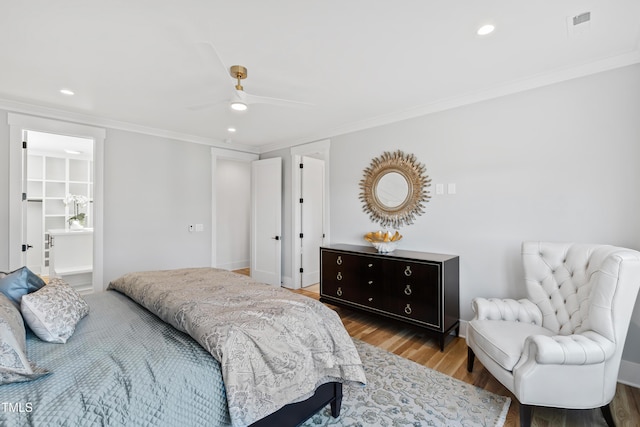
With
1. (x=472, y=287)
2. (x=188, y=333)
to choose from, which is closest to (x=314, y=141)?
(x=472, y=287)

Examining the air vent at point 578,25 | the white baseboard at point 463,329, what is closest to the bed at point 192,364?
the white baseboard at point 463,329

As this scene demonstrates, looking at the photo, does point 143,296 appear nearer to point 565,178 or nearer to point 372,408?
point 372,408

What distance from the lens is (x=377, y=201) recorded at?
3.74 metres

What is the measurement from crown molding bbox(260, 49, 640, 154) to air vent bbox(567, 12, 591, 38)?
0.54 meters

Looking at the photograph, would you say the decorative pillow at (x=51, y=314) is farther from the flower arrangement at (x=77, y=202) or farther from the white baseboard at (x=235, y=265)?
the flower arrangement at (x=77, y=202)

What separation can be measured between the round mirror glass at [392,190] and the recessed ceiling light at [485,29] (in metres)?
1.74

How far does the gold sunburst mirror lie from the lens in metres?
3.39

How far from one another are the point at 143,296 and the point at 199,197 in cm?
283

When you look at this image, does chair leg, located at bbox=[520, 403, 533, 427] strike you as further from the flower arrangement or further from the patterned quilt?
the flower arrangement

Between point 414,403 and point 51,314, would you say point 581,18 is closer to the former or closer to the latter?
point 414,403

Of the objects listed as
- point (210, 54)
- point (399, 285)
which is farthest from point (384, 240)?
point (210, 54)

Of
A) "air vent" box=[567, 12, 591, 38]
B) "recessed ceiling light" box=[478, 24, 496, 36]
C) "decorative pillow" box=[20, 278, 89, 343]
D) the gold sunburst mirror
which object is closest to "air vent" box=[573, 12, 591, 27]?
"air vent" box=[567, 12, 591, 38]

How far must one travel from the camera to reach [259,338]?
4.82 ft

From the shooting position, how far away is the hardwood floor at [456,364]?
184cm
